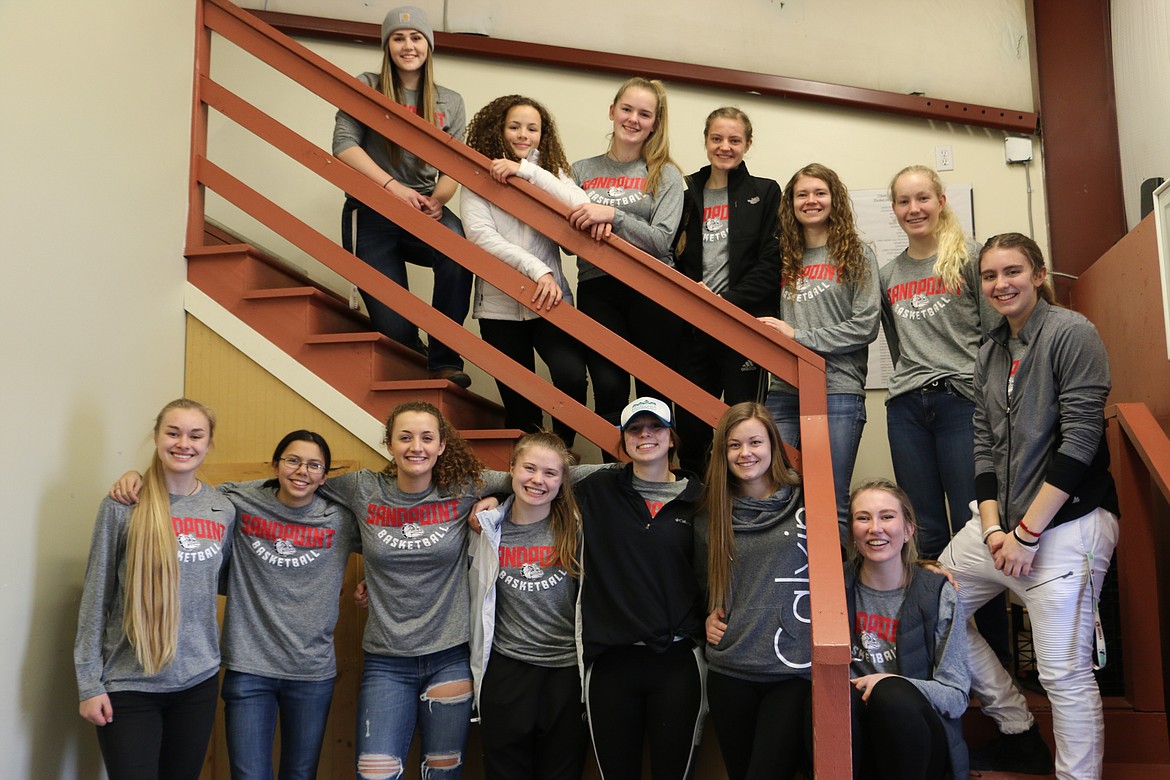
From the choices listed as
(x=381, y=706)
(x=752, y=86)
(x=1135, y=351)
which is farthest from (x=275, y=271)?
(x=1135, y=351)

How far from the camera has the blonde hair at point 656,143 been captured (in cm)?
356

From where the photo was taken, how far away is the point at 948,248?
10.7 ft

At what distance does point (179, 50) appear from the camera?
373cm

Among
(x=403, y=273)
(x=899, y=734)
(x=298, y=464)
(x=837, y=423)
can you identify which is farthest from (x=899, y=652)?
(x=403, y=273)

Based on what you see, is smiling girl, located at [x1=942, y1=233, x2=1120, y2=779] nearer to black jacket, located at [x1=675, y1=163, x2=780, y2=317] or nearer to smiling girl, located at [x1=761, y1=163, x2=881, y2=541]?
smiling girl, located at [x1=761, y1=163, x2=881, y2=541]

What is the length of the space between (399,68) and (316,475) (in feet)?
5.23

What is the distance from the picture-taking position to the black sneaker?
109 inches

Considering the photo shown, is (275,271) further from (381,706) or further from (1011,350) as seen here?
(1011,350)

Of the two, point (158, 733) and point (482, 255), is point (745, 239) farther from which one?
point (158, 733)

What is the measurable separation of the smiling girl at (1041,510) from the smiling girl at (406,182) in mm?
1645

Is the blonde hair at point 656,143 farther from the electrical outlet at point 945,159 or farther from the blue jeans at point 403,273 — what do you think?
the electrical outlet at point 945,159

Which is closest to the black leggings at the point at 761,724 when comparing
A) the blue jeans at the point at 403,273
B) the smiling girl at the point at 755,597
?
the smiling girl at the point at 755,597

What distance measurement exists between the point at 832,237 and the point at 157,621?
2.21 m

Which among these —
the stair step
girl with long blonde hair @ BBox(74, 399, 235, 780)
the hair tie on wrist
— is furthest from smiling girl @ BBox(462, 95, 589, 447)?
the hair tie on wrist
